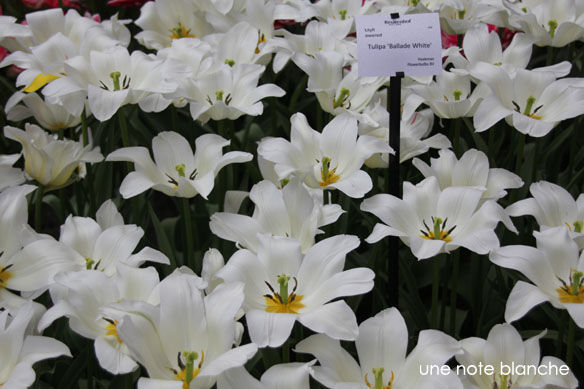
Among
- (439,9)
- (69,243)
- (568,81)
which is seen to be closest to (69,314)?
(69,243)

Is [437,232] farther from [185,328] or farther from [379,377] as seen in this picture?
[185,328]

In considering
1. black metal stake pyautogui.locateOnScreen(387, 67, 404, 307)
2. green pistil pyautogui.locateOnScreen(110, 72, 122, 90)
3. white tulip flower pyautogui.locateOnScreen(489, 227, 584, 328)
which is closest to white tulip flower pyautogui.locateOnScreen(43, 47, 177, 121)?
green pistil pyautogui.locateOnScreen(110, 72, 122, 90)

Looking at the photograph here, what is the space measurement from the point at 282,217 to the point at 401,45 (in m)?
0.44

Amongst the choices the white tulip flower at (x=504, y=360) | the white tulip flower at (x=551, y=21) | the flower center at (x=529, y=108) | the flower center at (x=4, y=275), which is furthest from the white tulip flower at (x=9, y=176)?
the white tulip flower at (x=551, y=21)

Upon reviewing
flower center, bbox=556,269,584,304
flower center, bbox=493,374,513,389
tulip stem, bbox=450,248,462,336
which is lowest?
tulip stem, bbox=450,248,462,336

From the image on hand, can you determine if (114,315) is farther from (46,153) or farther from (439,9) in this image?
(439,9)

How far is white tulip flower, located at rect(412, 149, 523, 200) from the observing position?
1.49 metres

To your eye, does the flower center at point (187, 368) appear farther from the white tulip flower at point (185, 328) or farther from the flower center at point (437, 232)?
the flower center at point (437, 232)

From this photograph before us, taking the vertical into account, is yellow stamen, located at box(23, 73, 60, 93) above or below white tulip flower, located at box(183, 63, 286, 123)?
above

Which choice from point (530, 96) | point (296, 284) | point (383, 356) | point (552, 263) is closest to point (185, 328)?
point (296, 284)

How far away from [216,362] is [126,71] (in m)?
0.98

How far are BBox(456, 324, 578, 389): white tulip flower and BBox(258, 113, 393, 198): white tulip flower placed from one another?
372mm

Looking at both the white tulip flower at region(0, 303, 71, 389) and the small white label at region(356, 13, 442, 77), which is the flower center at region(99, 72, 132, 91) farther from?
the white tulip flower at region(0, 303, 71, 389)

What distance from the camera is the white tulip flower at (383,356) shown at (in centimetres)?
110
